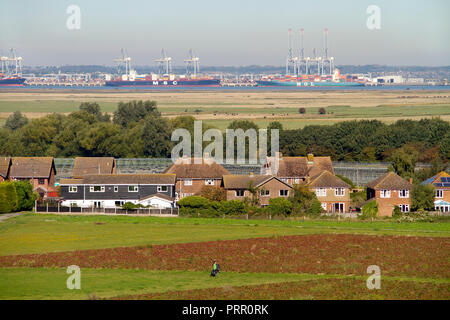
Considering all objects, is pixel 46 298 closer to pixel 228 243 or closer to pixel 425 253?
pixel 228 243

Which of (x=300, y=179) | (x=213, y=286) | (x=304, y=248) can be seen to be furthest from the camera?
(x=300, y=179)

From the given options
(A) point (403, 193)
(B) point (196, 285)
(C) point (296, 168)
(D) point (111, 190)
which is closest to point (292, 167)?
(C) point (296, 168)

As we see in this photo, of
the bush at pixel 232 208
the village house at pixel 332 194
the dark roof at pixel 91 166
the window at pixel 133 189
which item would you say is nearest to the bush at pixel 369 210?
the village house at pixel 332 194

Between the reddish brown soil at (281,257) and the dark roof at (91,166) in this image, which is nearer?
the reddish brown soil at (281,257)

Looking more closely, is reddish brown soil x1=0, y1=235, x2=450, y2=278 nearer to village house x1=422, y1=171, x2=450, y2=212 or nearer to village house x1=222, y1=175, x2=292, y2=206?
village house x1=222, y1=175, x2=292, y2=206

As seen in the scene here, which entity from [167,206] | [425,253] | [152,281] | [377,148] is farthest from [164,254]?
[377,148]

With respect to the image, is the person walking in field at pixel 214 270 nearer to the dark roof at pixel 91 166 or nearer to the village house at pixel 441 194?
the village house at pixel 441 194

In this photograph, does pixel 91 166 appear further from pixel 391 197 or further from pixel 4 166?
pixel 391 197
